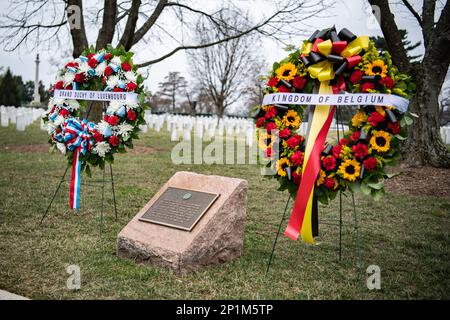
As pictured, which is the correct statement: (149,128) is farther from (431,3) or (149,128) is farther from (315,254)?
(315,254)

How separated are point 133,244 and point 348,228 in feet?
10.2

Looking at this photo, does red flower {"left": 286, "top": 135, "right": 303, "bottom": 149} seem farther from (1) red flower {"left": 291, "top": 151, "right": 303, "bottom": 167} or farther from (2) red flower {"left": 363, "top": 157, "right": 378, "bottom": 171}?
(2) red flower {"left": 363, "top": 157, "right": 378, "bottom": 171}

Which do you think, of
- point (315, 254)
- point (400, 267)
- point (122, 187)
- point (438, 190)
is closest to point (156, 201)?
point (315, 254)

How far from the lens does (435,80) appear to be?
1023 centimetres

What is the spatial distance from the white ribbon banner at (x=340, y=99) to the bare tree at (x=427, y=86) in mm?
6918

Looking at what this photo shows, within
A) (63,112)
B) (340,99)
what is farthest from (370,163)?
(63,112)

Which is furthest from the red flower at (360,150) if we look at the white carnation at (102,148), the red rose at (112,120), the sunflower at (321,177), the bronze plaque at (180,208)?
the white carnation at (102,148)

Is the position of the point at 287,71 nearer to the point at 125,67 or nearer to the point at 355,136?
the point at 355,136

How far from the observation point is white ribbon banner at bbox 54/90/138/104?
5.36m

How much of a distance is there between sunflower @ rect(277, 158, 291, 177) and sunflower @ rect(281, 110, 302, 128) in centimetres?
36

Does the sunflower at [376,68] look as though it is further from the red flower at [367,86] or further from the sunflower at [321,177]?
the sunflower at [321,177]

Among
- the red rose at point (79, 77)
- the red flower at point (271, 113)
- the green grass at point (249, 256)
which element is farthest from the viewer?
the red rose at point (79, 77)

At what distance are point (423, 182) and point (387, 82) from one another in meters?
6.11

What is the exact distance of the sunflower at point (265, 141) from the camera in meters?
4.32
